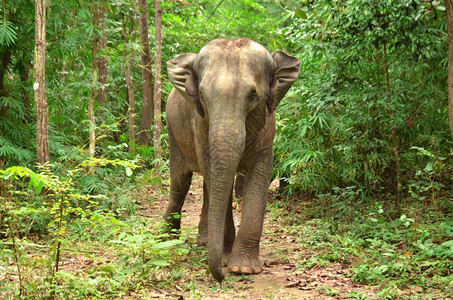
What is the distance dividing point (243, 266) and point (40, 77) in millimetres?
3696

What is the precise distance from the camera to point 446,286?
4.61 meters

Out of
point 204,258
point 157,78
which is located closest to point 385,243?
point 204,258

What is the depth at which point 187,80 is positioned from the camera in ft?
18.7

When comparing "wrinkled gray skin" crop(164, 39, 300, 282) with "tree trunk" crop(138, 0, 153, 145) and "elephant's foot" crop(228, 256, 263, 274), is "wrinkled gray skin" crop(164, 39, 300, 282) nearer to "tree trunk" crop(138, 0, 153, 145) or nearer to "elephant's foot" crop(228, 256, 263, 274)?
"elephant's foot" crop(228, 256, 263, 274)

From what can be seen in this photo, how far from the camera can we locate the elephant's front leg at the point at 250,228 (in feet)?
18.7

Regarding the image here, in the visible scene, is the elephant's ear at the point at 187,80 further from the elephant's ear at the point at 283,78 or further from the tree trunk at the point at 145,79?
the tree trunk at the point at 145,79

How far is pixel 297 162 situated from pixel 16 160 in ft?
13.6

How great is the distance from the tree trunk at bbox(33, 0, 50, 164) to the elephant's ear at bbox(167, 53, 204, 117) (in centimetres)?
218

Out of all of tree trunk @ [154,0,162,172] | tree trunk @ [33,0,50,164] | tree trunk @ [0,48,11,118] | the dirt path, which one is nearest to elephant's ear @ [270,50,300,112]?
the dirt path

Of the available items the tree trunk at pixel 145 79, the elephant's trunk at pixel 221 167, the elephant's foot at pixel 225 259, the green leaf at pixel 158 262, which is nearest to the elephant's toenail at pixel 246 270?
the elephant's foot at pixel 225 259

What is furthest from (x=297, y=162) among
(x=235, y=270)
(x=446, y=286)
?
(x=446, y=286)

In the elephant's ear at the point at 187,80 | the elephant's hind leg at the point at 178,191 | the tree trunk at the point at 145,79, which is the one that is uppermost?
the tree trunk at the point at 145,79

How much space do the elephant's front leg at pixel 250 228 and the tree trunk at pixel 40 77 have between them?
2.95m

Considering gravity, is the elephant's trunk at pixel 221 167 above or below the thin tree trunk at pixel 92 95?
below
